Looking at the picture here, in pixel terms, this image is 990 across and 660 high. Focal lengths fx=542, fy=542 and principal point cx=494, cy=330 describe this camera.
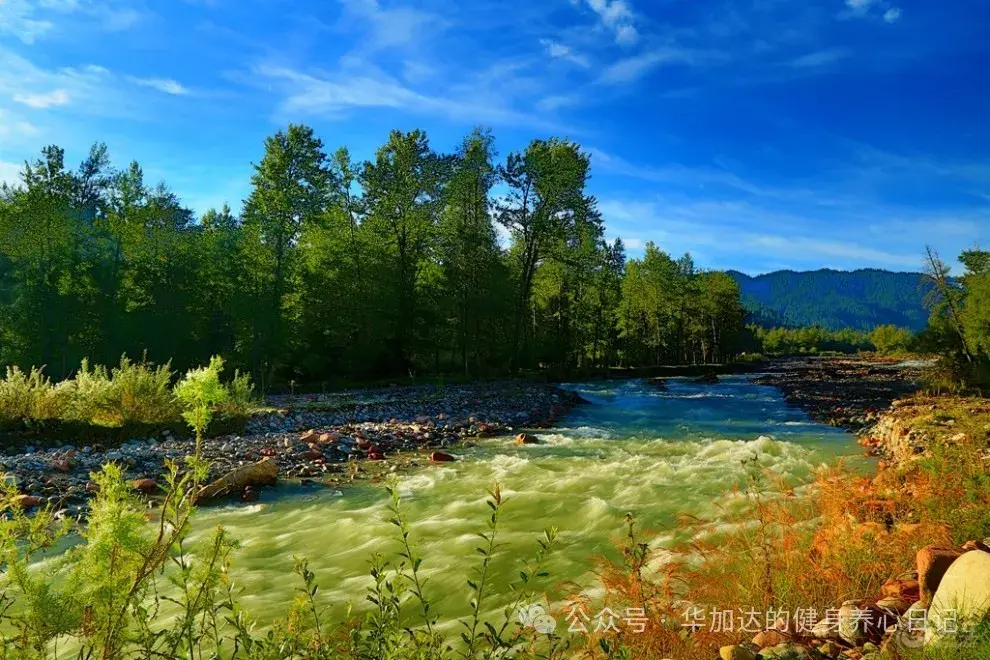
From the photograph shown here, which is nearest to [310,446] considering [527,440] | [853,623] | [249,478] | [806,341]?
[249,478]

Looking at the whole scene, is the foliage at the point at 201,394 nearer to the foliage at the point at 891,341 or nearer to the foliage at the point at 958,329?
the foliage at the point at 958,329

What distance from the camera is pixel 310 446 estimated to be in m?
10.9

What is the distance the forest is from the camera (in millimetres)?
24141

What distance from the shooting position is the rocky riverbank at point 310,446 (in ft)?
26.0

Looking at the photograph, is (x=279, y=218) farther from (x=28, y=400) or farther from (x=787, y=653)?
(x=787, y=653)

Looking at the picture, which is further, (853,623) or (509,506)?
(509,506)

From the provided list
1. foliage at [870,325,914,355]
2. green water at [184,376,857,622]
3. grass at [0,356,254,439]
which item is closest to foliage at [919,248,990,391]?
green water at [184,376,857,622]

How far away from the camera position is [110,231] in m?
25.6

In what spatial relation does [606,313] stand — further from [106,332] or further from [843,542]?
[843,542]

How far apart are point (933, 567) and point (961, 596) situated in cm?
54

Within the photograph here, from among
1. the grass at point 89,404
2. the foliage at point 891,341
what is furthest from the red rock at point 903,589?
the foliage at point 891,341

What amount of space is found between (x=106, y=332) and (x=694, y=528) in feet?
89.8

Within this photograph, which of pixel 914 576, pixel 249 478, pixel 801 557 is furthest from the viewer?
pixel 249 478

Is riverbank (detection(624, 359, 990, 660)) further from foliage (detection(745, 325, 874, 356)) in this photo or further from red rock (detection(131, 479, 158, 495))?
foliage (detection(745, 325, 874, 356))
